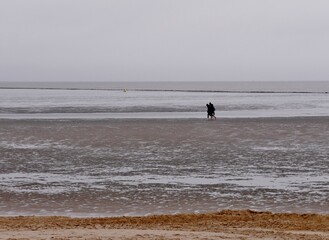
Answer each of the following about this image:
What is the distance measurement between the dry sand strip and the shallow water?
1.55 metres

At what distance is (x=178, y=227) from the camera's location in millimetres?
11727

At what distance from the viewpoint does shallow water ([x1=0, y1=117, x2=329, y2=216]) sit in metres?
15.3

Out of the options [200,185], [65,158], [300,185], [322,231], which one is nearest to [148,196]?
[200,185]

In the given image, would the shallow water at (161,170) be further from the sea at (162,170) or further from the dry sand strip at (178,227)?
the dry sand strip at (178,227)

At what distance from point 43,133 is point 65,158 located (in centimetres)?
1059

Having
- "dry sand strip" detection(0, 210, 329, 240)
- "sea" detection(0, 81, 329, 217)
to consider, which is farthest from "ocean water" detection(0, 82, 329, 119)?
"dry sand strip" detection(0, 210, 329, 240)

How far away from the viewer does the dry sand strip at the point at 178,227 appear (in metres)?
10.7

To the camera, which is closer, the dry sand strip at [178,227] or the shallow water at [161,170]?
the dry sand strip at [178,227]

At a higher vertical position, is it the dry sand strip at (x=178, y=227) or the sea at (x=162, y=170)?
the dry sand strip at (x=178, y=227)

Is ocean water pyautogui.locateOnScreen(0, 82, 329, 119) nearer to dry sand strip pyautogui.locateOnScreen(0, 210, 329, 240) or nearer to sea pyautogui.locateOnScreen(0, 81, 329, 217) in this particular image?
sea pyautogui.locateOnScreen(0, 81, 329, 217)

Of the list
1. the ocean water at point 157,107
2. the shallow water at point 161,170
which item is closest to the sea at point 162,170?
the shallow water at point 161,170

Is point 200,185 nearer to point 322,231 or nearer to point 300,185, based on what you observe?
point 300,185

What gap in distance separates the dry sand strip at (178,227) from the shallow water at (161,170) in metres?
1.55

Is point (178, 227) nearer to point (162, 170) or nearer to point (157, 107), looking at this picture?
point (162, 170)
